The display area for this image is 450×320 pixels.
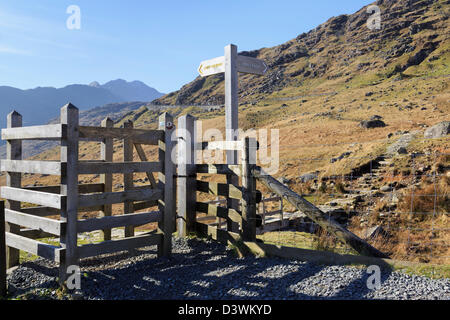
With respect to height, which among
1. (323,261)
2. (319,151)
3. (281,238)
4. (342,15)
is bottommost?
(281,238)

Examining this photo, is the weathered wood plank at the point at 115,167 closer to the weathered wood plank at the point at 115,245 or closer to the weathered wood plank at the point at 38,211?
the weathered wood plank at the point at 115,245

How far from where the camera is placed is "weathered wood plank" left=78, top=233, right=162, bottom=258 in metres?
5.25

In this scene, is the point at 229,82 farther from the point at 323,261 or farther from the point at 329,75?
Answer: the point at 329,75

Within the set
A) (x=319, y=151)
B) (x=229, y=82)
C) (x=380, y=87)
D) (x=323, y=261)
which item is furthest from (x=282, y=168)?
(x=380, y=87)

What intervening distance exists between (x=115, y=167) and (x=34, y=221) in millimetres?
1425

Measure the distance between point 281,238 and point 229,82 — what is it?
464 centimetres

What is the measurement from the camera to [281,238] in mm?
9656

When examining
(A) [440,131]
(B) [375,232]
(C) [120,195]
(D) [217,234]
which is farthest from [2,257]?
(A) [440,131]

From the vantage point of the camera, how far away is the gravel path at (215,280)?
167 inches

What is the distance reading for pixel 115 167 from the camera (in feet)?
18.4

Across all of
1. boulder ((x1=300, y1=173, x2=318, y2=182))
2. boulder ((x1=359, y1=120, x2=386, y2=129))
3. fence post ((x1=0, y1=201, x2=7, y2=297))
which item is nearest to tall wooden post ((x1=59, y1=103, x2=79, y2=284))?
fence post ((x1=0, y1=201, x2=7, y2=297))

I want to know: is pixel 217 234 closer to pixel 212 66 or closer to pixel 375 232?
pixel 212 66

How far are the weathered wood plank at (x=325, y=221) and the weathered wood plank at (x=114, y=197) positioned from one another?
1798 mm
